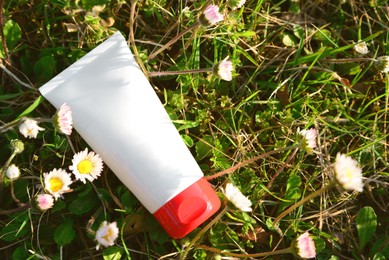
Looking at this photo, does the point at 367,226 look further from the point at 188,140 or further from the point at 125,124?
the point at 125,124

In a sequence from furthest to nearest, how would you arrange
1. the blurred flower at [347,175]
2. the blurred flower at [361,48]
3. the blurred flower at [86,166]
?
the blurred flower at [361,48]
the blurred flower at [86,166]
the blurred flower at [347,175]

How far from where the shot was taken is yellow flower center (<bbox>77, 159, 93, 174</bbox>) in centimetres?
123

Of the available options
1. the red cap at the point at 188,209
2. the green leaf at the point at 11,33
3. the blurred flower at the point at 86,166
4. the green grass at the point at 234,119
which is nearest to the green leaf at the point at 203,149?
the green grass at the point at 234,119

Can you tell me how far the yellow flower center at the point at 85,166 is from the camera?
1.23 m

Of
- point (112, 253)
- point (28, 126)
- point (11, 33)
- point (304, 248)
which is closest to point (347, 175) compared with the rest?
point (304, 248)

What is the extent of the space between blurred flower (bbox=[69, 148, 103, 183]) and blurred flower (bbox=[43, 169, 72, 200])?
2 cm

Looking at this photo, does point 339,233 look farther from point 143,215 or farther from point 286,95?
point 143,215

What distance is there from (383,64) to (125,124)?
25.4 inches

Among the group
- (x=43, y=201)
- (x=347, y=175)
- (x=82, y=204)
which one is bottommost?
(x=347, y=175)

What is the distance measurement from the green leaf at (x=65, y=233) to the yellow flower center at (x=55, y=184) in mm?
111

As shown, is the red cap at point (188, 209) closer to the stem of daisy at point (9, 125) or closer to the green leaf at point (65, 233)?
the green leaf at point (65, 233)

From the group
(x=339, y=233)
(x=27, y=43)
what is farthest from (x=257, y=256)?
(x=27, y=43)

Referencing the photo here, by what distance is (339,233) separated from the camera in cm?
138

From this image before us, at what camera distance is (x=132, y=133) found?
3.76ft
